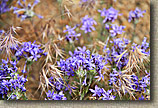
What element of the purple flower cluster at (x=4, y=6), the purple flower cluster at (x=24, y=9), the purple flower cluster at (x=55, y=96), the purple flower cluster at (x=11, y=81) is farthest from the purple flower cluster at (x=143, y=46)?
the purple flower cluster at (x=4, y=6)

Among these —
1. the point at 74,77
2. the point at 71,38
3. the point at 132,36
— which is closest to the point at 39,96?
the point at 74,77

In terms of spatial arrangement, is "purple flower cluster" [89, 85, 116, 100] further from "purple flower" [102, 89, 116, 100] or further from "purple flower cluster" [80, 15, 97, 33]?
"purple flower cluster" [80, 15, 97, 33]

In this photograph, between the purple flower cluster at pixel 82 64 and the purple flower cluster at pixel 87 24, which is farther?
the purple flower cluster at pixel 87 24

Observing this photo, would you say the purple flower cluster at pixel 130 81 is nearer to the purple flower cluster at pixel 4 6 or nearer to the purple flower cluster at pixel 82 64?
the purple flower cluster at pixel 82 64

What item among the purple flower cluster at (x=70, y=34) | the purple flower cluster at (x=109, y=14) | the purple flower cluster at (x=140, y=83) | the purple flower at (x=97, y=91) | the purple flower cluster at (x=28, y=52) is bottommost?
the purple flower at (x=97, y=91)

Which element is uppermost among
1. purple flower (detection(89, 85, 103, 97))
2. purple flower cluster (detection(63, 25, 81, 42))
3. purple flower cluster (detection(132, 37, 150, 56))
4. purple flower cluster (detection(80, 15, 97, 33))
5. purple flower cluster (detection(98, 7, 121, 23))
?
purple flower cluster (detection(98, 7, 121, 23))

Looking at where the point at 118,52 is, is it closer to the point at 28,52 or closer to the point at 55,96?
the point at 55,96

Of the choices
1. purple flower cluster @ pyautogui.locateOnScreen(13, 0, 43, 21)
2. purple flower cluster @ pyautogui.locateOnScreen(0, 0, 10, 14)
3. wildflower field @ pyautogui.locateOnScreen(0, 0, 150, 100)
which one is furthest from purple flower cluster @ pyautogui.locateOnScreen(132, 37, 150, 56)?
purple flower cluster @ pyautogui.locateOnScreen(0, 0, 10, 14)

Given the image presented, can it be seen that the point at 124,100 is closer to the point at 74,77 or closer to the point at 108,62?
the point at 108,62

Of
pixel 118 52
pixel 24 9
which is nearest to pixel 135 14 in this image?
pixel 118 52
